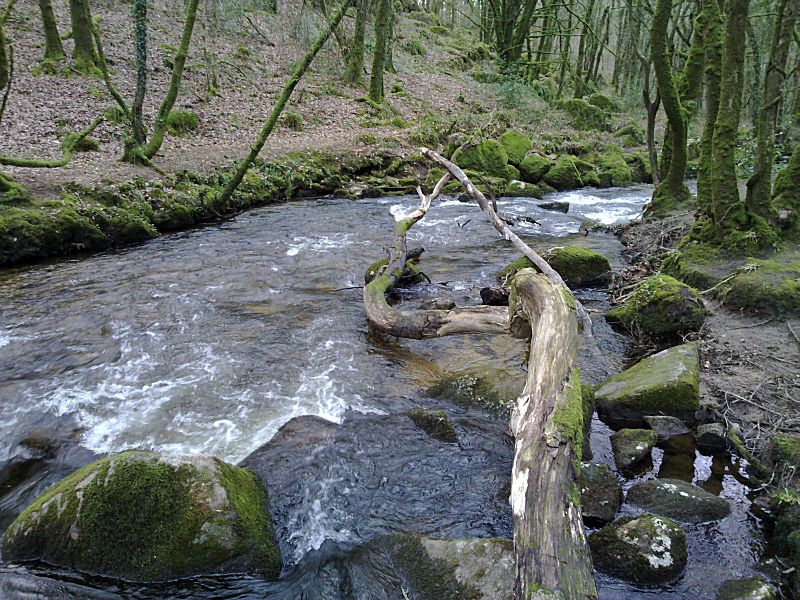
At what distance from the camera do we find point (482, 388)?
18.8 feet

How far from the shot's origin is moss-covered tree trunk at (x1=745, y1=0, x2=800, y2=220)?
7.25 meters

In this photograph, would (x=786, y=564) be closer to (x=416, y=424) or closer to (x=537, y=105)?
(x=416, y=424)

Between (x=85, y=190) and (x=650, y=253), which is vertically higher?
(x=85, y=190)

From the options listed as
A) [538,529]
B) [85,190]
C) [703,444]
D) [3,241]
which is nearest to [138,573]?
[538,529]

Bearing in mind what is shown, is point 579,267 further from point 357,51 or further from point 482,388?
point 357,51

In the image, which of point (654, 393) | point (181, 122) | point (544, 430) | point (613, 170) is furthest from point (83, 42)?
point (544, 430)

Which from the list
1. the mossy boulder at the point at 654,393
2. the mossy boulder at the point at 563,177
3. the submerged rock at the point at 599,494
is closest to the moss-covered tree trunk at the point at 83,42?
the mossy boulder at the point at 563,177

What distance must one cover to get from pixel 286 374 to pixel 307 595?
298 centimetres

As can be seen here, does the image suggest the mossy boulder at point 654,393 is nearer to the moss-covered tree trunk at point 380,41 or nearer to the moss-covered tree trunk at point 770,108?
the moss-covered tree trunk at point 770,108

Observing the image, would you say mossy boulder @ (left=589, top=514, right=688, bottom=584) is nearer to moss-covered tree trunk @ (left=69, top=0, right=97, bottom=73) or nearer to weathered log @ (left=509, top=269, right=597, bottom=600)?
weathered log @ (left=509, top=269, right=597, bottom=600)

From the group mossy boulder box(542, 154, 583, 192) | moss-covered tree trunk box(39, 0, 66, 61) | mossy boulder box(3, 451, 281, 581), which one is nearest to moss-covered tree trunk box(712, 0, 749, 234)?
mossy boulder box(3, 451, 281, 581)

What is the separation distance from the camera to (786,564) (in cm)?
354

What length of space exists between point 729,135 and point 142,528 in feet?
28.7

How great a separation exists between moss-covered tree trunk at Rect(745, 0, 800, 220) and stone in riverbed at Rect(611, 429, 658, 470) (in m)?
4.80
